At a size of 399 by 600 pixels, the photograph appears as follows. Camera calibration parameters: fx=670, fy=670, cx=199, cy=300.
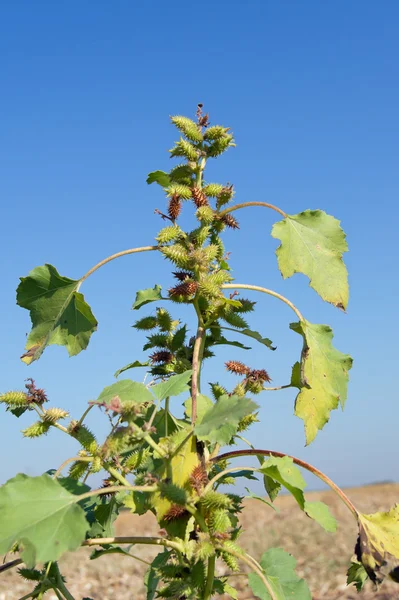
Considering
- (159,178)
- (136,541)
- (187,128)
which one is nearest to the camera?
(136,541)

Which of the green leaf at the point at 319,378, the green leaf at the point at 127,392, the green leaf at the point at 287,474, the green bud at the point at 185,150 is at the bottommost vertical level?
the green leaf at the point at 287,474

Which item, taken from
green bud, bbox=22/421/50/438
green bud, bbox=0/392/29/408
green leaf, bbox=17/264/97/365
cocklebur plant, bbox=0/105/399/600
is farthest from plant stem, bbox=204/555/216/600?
green leaf, bbox=17/264/97/365

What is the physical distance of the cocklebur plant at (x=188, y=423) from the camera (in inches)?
76.0

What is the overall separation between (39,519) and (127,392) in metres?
0.47

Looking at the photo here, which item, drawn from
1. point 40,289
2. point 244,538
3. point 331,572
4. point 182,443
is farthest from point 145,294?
point 244,538

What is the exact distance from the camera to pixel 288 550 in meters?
6.36

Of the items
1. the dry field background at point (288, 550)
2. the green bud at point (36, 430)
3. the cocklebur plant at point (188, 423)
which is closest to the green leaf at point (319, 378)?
the cocklebur plant at point (188, 423)

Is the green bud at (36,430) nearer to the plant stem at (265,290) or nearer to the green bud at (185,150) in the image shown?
the plant stem at (265,290)

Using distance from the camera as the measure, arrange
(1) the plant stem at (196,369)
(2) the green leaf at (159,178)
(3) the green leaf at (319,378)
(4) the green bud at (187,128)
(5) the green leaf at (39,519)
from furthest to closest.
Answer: (2) the green leaf at (159,178)
(4) the green bud at (187,128)
(3) the green leaf at (319,378)
(1) the plant stem at (196,369)
(5) the green leaf at (39,519)

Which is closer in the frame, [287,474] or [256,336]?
[287,474]

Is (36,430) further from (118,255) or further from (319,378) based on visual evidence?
(319,378)

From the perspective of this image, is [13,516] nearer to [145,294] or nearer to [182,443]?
[182,443]

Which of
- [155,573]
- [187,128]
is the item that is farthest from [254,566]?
[187,128]

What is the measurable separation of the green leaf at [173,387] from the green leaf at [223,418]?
5.6 inches
